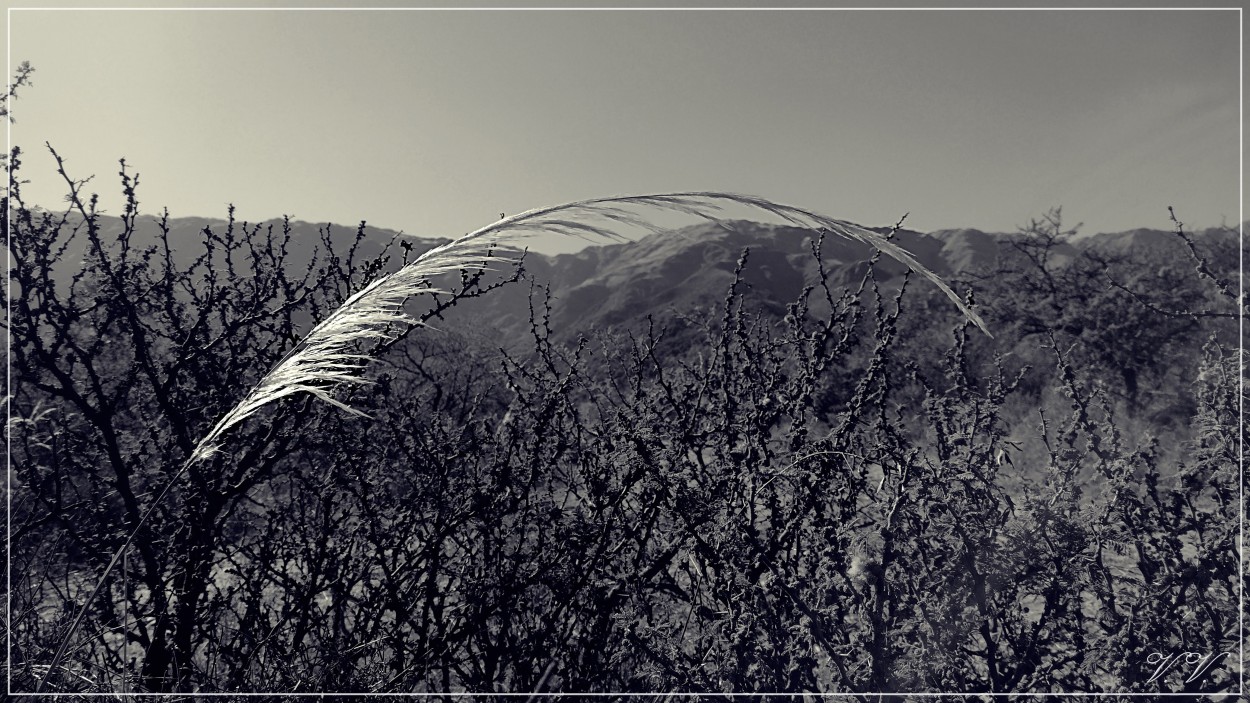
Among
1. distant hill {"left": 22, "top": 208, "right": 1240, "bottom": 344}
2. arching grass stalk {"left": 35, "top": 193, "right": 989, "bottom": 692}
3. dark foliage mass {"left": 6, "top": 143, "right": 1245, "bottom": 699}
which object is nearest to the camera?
arching grass stalk {"left": 35, "top": 193, "right": 989, "bottom": 692}

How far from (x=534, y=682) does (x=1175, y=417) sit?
46.7 ft

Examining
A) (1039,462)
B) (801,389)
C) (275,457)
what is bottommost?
(1039,462)

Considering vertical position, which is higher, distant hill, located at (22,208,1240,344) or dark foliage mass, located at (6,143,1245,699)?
distant hill, located at (22,208,1240,344)

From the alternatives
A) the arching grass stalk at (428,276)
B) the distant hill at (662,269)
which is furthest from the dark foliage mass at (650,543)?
the distant hill at (662,269)

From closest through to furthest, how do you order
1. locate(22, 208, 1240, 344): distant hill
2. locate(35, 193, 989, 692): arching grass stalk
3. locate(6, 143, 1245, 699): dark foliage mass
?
1. locate(35, 193, 989, 692): arching grass stalk
2. locate(6, 143, 1245, 699): dark foliage mass
3. locate(22, 208, 1240, 344): distant hill

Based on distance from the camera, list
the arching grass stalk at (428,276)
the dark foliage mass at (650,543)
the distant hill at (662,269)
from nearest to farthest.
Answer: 1. the arching grass stalk at (428,276)
2. the dark foliage mass at (650,543)
3. the distant hill at (662,269)

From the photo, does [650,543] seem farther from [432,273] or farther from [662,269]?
[662,269]

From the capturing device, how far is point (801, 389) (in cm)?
277

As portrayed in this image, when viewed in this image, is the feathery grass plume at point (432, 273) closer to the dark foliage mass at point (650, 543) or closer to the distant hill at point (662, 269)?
the dark foliage mass at point (650, 543)

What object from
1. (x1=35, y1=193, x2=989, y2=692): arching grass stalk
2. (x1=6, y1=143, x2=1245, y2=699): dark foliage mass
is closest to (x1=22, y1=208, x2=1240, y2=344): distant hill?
(x1=6, y1=143, x2=1245, y2=699): dark foliage mass

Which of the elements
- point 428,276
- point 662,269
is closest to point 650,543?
point 428,276

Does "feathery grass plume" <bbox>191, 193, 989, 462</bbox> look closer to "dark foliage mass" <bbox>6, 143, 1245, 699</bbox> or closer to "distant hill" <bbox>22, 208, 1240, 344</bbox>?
"dark foliage mass" <bbox>6, 143, 1245, 699</bbox>

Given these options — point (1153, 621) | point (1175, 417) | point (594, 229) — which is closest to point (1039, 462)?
point (1175, 417)

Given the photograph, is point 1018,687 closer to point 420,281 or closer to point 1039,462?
point 420,281
